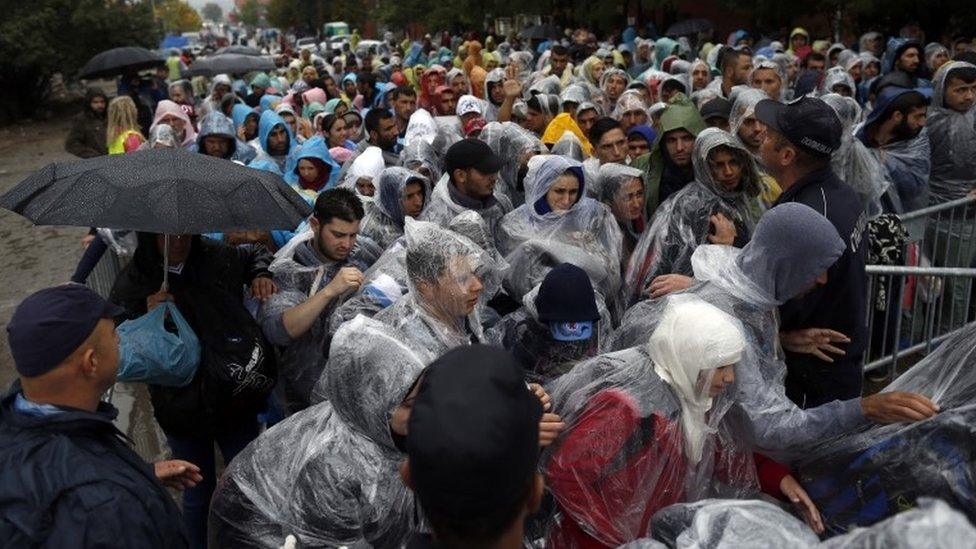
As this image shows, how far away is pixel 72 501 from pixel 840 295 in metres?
2.40

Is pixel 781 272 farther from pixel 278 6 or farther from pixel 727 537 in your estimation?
pixel 278 6

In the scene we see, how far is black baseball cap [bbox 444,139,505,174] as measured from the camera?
4.29m

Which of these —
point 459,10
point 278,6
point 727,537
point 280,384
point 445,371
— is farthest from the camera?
point 278,6

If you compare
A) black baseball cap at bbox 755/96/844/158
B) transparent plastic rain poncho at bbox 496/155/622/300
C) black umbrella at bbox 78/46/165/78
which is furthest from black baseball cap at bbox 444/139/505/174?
black umbrella at bbox 78/46/165/78

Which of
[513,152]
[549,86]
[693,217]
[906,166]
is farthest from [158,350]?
[549,86]

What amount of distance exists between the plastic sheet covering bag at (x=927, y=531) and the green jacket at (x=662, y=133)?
3.43m

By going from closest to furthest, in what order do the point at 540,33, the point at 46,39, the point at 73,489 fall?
the point at 73,489
the point at 540,33
the point at 46,39

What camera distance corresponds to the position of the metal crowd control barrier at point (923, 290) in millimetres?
3891

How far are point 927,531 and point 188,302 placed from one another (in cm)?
257

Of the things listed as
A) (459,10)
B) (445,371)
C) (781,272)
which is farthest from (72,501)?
(459,10)

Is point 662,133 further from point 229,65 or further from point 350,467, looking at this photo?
point 229,65

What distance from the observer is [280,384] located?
344 cm

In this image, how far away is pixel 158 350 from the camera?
2695 millimetres

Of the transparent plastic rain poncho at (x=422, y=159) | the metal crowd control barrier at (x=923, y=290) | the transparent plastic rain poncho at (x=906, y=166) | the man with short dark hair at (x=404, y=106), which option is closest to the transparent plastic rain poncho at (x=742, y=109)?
the transparent plastic rain poncho at (x=906, y=166)
